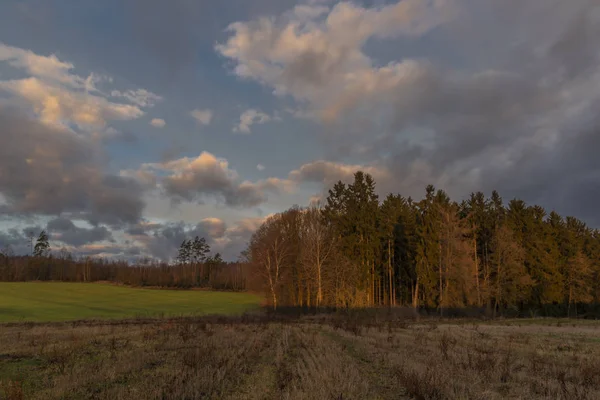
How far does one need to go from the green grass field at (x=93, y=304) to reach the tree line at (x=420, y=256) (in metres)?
12.9

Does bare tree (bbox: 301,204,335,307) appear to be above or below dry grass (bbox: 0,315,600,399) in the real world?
above

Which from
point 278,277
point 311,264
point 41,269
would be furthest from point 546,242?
point 41,269

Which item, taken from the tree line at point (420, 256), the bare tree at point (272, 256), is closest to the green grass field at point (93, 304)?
the bare tree at point (272, 256)

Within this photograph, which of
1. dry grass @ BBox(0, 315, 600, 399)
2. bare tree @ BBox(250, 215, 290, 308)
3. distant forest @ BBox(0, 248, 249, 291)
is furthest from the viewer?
distant forest @ BBox(0, 248, 249, 291)

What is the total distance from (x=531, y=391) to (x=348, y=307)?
4568 cm

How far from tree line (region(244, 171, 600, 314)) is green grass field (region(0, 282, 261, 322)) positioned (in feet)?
42.3

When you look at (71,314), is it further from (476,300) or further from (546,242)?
(546,242)

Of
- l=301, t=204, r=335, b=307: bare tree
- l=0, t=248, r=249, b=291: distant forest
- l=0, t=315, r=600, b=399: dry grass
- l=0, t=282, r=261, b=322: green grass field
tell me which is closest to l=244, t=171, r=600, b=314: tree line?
l=301, t=204, r=335, b=307: bare tree

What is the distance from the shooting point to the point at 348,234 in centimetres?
6153

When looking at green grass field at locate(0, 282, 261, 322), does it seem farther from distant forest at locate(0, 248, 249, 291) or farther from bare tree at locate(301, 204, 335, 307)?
distant forest at locate(0, 248, 249, 291)

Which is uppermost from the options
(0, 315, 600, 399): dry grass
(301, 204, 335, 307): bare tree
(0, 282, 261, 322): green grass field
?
(301, 204, 335, 307): bare tree

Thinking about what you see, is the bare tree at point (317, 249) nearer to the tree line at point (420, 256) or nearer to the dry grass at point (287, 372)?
the tree line at point (420, 256)

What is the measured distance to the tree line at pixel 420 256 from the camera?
2162 inches

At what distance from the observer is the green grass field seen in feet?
176
